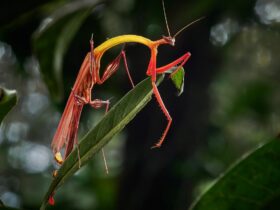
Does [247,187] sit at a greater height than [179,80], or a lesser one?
lesser

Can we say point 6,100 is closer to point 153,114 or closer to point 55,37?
point 55,37

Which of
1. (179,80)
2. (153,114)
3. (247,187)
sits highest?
(179,80)

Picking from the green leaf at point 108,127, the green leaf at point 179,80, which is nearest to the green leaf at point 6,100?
the green leaf at point 108,127

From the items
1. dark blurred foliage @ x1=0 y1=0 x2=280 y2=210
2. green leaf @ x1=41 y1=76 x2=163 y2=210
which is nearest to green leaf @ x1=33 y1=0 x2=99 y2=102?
dark blurred foliage @ x1=0 y1=0 x2=280 y2=210

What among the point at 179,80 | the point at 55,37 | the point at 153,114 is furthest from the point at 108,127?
the point at 153,114

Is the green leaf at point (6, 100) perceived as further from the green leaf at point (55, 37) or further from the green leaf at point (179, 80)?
the green leaf at point (55, 37)

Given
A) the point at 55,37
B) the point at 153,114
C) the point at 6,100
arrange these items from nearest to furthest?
the point at 6,100
the point at 55,37
the point at 153,114

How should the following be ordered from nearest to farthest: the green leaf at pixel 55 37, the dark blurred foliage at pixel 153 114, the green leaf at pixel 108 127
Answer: the green leaf at pixel 108 127 → the green leaf at pixel 55 37 → the dark blurred foliage at pixel 153 114
